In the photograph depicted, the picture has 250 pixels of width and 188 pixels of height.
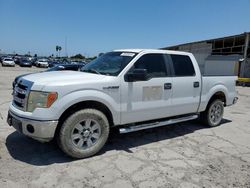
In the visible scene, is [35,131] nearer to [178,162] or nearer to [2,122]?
[178,162]

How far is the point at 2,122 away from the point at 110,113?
3.22 m

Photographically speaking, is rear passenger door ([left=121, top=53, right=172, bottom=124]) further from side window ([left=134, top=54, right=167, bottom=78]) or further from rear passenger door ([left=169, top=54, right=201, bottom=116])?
rear passenger door ([left=169, top=54, right=201, bottom=116])

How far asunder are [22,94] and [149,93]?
2277 mm

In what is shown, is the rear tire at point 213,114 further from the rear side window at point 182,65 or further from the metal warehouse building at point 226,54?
the metal warehouse building at point 226,54

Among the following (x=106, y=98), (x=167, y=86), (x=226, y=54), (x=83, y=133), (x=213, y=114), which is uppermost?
(x=226, y=54)

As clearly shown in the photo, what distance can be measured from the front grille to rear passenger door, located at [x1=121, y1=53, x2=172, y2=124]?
1.58 meters

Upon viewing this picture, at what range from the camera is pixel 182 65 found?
562 centimetres

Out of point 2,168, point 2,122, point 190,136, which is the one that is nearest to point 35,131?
point 2,168

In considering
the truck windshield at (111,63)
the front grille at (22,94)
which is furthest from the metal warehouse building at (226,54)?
the front grille at (22,94)

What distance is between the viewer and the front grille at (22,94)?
12.9 feet

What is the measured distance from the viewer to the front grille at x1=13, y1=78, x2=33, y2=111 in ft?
12.9

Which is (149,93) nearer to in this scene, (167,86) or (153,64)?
(167,86)

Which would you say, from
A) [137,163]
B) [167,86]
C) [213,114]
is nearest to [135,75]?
[167,86]

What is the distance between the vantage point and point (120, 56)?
5.00m
